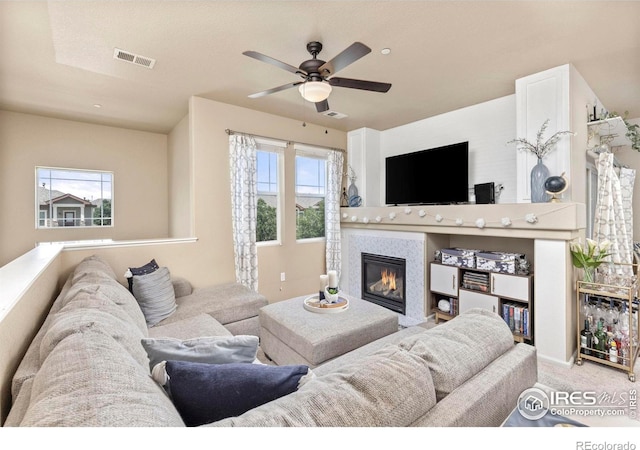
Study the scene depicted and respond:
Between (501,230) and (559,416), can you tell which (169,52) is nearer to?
(559,416)

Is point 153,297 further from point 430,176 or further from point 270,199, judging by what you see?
point 430,176

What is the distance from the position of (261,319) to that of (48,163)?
399 cm

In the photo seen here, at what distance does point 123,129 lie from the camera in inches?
183

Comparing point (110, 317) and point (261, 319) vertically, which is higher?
point (110, 317)

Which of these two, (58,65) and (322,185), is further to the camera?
(322,185)

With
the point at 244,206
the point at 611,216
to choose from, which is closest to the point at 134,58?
the point at 244,206

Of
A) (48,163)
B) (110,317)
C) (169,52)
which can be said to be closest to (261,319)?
(110,317)

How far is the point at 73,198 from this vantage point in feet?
14.1

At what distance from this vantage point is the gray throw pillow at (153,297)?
2.40 meters

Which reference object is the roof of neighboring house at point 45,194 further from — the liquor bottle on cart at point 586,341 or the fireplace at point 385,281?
the liquor bottle on cart at point 586,341

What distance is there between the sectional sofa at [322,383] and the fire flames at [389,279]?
8.63ft

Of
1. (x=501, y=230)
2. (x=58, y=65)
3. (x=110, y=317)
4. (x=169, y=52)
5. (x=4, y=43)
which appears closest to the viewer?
(x=110, y=317)
